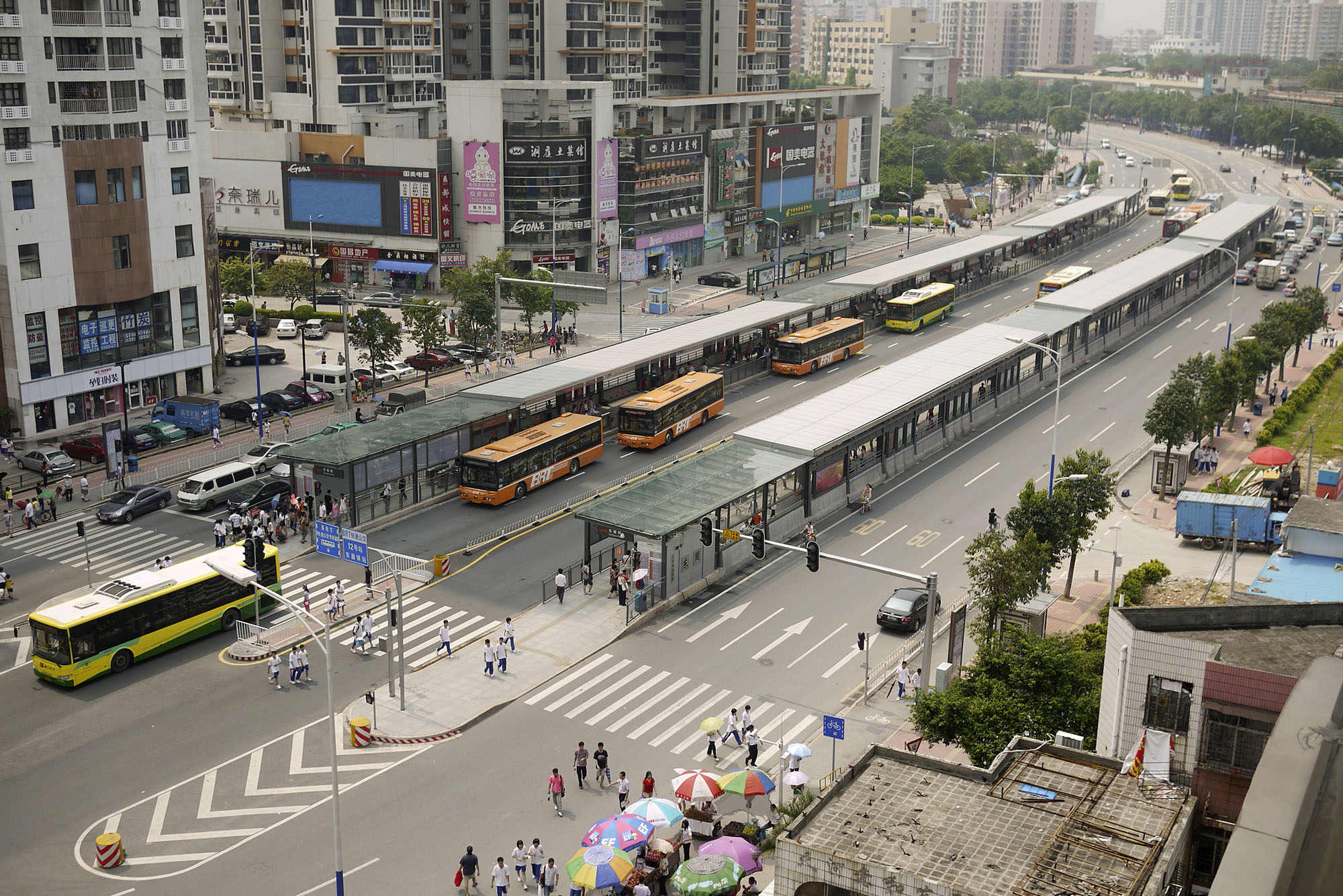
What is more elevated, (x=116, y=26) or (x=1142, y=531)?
(x=116, y=26)

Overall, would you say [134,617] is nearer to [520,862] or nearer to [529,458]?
[520,862]

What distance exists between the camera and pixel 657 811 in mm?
31469

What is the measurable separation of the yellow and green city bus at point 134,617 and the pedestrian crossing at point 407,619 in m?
2.54

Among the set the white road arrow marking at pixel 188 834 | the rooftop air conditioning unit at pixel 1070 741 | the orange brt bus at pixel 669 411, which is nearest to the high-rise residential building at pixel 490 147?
the orange brt bus at pixel 669 411

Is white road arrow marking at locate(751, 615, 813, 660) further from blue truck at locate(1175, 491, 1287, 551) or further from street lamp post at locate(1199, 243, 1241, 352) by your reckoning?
street lamp post at locate(1199, 243, 1241, 352)

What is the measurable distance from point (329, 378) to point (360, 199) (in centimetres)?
3503

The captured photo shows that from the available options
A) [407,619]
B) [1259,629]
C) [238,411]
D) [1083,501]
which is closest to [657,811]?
[1259,629]

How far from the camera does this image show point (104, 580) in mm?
50406

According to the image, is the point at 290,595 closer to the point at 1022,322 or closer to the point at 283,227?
the point at 1022,322

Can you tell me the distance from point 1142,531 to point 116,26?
5961 centimetres

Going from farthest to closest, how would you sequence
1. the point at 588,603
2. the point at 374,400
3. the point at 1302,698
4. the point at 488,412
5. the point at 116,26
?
the point at 374,400 < the point at 116,26 < the point at 488,412 < the point at 588,603 < the point at 1302,698

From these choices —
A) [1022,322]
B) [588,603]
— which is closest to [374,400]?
[588,603]

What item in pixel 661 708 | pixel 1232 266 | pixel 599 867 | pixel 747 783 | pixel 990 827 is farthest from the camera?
pixel 1232 266

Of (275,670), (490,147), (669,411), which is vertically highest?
(490,147)
